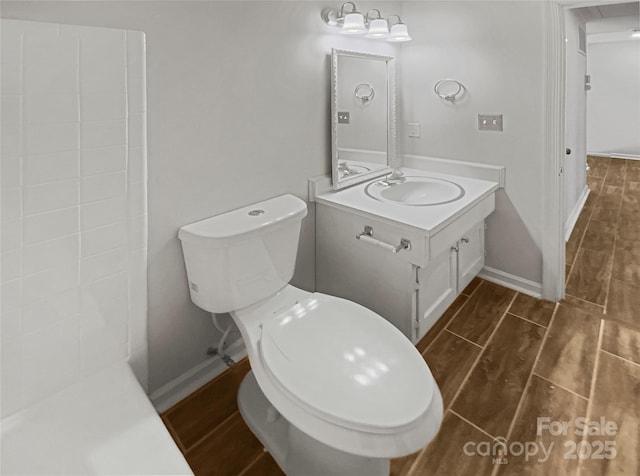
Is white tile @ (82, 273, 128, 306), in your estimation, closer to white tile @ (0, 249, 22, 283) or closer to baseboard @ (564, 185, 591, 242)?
white tile @ (0, 249, 22, 283)

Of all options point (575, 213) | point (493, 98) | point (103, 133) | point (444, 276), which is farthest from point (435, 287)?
point (575, 213)

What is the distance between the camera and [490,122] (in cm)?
215

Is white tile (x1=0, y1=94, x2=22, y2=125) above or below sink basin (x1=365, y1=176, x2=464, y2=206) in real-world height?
above

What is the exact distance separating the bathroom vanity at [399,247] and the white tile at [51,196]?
1.11 metres

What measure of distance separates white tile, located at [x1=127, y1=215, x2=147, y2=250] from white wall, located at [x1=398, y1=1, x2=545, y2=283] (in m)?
1.86

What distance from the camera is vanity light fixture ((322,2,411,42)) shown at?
174cm

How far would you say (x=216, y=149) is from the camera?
146 cm

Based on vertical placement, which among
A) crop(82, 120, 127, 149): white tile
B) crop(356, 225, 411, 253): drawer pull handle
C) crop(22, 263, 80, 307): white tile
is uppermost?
crop(82, 120, 127, 149): white tile

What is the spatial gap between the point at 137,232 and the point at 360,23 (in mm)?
1364

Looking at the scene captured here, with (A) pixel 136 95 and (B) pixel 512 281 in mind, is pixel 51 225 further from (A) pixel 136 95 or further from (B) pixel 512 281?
(B) pixel 512 281

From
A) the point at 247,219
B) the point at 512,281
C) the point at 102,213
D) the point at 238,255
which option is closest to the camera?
the point at 102,213

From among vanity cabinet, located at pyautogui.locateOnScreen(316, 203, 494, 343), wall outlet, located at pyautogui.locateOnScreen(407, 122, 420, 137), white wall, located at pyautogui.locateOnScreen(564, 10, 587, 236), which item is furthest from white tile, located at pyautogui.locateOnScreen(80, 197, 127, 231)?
white wall, located at pyautogui.locateOnScreen(564, 10, 587, 236)

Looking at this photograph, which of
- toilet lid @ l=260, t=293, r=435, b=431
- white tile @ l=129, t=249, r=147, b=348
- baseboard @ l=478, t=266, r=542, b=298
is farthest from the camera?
baseboard @ l=478, t=266, r=542, b=298

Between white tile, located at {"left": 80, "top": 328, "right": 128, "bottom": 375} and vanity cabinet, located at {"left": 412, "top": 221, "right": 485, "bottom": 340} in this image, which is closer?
white tile, located at {"left": 80, "top": 328, "right": 128, "bottom": 375}
